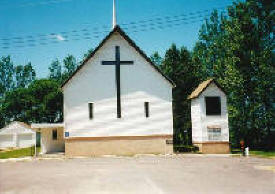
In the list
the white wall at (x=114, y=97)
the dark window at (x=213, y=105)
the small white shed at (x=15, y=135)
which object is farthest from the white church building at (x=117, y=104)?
the small white shed at (x=15, y=135)

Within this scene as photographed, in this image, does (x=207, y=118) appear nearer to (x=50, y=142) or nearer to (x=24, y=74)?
(x=50, y=142)

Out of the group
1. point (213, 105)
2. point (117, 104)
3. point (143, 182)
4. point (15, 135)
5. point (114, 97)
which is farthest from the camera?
point (15, 135)

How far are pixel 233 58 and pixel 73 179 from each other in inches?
1273

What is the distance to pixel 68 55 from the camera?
74250mm

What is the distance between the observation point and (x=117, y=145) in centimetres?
2866

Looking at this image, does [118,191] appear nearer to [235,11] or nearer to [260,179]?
[260,179]

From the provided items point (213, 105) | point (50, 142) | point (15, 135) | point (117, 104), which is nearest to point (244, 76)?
point (213, 105)

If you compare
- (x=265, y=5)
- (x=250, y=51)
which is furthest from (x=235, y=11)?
(x=250, y=51)

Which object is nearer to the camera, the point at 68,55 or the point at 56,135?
the point at 56,135

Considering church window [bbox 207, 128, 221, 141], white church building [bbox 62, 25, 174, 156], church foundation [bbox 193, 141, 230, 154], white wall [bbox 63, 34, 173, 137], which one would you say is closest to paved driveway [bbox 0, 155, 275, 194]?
white church building [bbox 62, 25, 174, 156]

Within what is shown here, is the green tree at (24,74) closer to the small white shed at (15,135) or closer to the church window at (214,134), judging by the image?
the small white shed at (15,135)

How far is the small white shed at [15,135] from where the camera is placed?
59531mm

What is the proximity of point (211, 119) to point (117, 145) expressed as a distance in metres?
11.2

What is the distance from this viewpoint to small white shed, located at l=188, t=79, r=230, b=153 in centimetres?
3194
